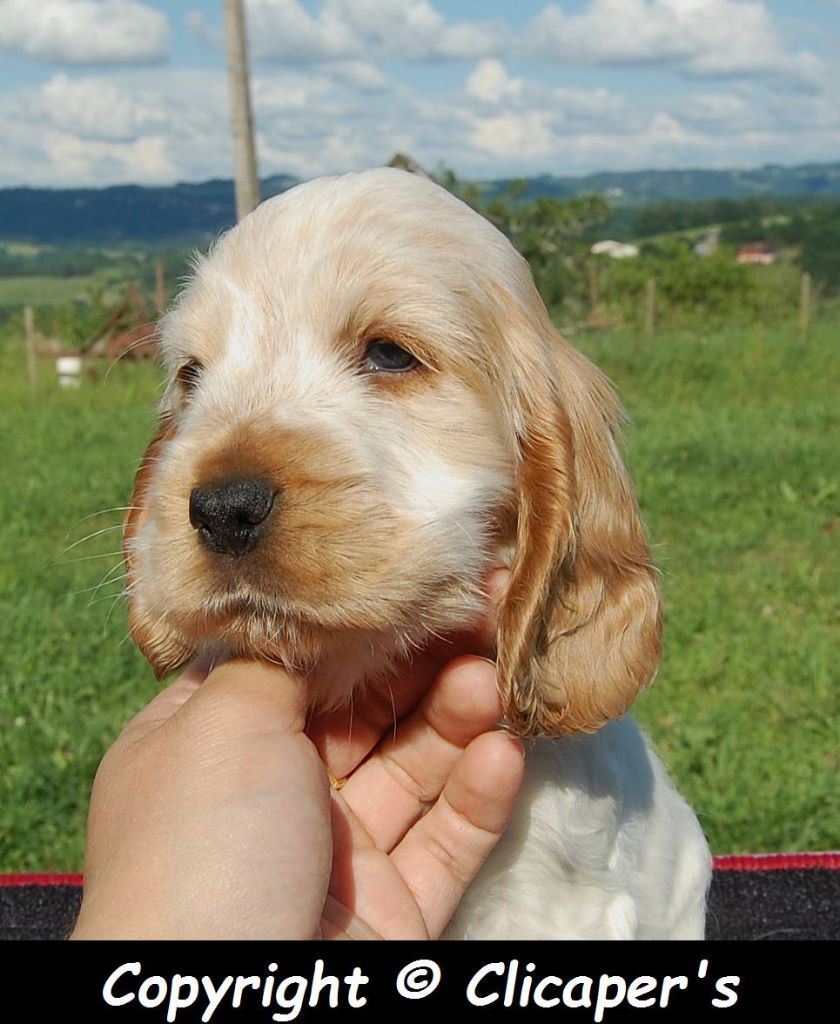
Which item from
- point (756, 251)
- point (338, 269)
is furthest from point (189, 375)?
point (756, 251)

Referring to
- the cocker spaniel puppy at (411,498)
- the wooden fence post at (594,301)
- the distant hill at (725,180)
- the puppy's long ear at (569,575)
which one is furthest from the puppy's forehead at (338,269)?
the distant hill at (725,180)

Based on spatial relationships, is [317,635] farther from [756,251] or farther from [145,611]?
[756,251]

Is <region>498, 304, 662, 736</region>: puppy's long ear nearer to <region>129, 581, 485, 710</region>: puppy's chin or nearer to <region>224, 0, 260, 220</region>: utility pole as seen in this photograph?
<region>129, 581, 485, 710</region>: puppy's chin

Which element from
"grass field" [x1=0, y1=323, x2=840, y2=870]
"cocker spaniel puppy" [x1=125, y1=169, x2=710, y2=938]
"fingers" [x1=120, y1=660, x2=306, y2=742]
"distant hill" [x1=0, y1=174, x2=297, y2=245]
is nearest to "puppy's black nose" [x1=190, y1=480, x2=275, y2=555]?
"cocker spaniel puppy" [x1=125, y1=169, x2=710, y2=938]
